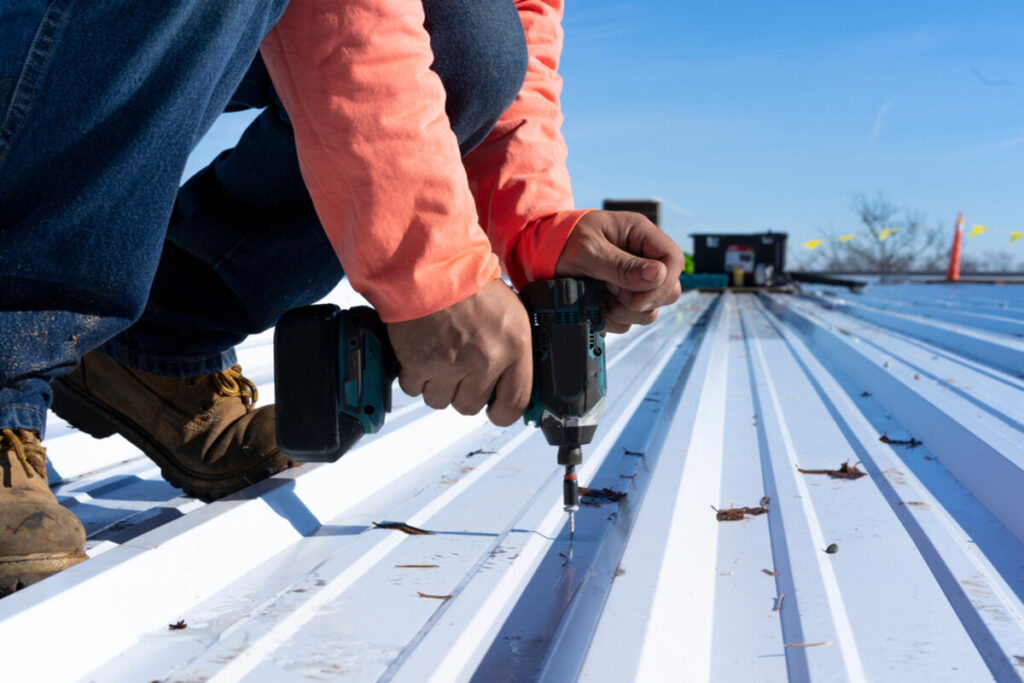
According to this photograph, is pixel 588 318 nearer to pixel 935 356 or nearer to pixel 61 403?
pixel 61 403

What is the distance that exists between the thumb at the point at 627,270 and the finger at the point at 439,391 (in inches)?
11.1

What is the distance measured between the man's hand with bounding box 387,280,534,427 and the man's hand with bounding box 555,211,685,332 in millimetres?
185

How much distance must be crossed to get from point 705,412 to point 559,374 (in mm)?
886

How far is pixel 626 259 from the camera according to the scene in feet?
3.48

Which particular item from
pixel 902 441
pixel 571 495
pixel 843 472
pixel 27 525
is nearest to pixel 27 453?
pixel 27 525

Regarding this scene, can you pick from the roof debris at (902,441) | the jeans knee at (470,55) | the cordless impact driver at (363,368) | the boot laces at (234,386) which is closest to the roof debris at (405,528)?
the cordless impact driver at (363,368)

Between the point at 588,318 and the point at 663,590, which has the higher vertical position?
the point at 588,318

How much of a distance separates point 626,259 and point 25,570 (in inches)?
32.2

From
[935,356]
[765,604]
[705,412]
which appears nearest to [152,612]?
[765,604]

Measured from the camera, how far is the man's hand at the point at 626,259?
A: 1.06m

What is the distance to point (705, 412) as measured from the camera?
1842 mm

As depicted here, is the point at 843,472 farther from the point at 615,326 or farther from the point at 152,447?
the point at 152,447

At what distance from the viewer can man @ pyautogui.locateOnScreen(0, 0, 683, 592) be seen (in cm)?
80

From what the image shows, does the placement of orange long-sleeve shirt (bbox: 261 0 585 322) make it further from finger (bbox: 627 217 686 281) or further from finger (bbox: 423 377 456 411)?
finger (bbox: 627 217 686 281)
